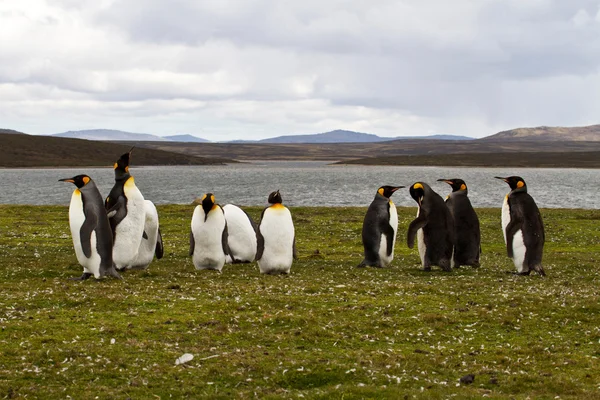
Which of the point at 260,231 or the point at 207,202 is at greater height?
the point at 207,202

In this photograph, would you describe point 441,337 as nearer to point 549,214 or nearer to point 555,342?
point 555,342

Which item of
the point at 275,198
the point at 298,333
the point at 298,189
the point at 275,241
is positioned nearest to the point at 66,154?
the point at 298,189

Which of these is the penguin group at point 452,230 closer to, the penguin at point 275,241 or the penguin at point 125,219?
the penguin at point 275,241

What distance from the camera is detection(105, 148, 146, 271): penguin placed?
12633mm

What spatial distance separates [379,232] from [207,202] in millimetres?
3786

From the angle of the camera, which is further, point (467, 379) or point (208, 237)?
point (208, 237)

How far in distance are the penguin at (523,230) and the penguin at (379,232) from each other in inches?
95.5

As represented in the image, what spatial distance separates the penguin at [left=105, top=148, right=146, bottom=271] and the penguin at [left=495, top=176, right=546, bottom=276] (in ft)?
24.6

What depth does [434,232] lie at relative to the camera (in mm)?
13758

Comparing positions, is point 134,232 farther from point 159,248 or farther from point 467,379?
point 467,379

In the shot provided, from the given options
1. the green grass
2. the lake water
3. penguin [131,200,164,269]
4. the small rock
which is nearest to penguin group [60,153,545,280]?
penguin [131,200,164,269]

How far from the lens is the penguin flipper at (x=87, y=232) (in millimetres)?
11461

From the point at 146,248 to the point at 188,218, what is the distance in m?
12.7

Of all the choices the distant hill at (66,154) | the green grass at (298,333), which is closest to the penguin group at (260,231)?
the green grass at (298,333)
